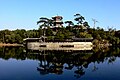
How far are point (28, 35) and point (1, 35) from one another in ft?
35.9

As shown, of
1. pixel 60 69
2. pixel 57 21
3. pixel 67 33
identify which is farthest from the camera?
pixel 57 21

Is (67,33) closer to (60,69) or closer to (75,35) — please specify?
(75,35)

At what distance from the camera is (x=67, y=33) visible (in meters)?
86.9

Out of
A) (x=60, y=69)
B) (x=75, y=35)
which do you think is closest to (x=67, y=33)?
(x=75, y=35)

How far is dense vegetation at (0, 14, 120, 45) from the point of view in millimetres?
89062

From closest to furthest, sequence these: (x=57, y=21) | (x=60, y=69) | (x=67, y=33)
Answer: (x=60, y=69)
(x=67, y=33)
(x=57, y=21)

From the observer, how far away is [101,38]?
326ft

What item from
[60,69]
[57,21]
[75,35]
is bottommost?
[60,69]

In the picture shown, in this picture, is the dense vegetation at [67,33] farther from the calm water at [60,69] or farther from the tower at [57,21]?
the calm water at [60,69]

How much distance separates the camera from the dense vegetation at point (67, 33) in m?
89.1

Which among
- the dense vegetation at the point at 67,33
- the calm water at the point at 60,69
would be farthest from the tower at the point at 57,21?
the calm water at the point at 60,69

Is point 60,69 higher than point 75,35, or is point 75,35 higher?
point 75,35

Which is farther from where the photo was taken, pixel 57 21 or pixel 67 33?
pixel 57 21

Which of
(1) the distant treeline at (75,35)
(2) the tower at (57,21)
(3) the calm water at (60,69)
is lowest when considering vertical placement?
(3) the calm water at (60,69)
